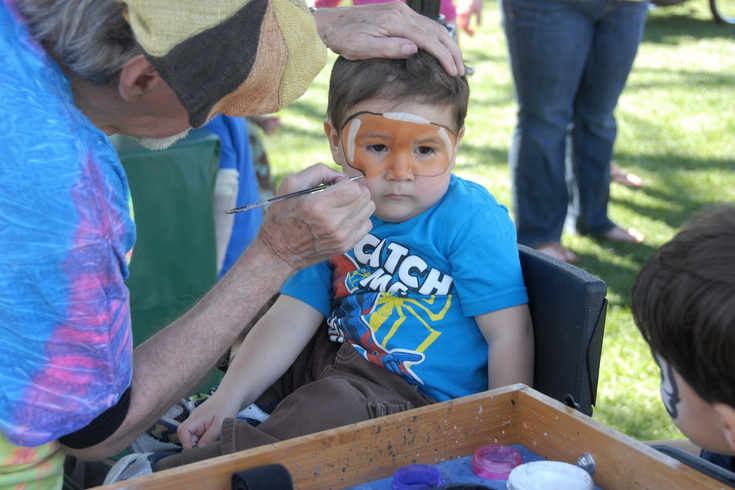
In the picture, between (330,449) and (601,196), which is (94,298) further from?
(601,196)

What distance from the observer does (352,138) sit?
173 cm

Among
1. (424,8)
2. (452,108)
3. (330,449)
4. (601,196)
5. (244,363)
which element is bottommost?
(601,196)

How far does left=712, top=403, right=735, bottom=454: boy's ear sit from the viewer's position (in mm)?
1067

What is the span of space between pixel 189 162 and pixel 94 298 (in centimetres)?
155

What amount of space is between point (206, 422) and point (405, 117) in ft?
2.39

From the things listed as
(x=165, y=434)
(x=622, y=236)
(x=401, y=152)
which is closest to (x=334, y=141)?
(x=401, y=152)

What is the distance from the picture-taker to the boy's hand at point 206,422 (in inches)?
63.6

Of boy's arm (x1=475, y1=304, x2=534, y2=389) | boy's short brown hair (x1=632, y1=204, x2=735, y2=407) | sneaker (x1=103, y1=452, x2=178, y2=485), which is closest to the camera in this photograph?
boy's short brown hair (x1=632, y1=204, x2=735, y2=407)

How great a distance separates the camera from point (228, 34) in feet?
3.91

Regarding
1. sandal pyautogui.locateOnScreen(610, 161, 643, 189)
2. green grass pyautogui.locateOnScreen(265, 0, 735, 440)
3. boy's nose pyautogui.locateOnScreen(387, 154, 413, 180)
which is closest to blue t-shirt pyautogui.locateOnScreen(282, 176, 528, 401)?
boy's nose pyautogui.locateOnScreen(387, 154, 413, 180)

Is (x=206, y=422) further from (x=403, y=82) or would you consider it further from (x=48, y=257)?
(x=403, y=82)

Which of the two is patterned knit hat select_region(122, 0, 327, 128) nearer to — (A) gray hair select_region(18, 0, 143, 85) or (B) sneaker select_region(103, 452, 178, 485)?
(A) gray hair select_region(18, 0, 143, 85)

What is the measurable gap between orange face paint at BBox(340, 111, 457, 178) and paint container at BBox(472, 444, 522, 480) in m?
0.61

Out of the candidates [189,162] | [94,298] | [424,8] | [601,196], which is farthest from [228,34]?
[601,196]
